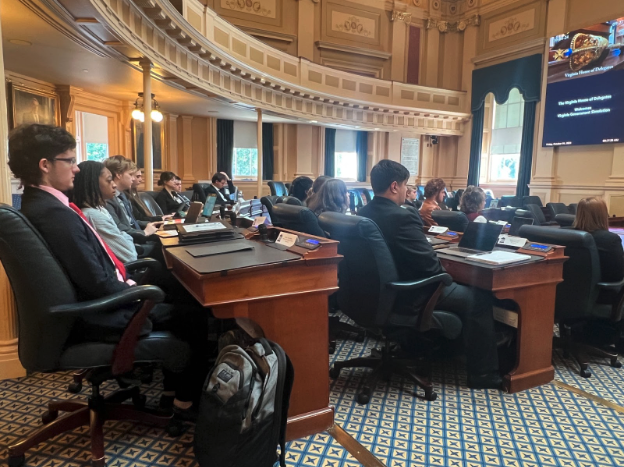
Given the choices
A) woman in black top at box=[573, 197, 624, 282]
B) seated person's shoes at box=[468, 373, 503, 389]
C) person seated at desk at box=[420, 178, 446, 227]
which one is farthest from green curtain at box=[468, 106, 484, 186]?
seated person's shoes at box=[468, 373, 503, 389]

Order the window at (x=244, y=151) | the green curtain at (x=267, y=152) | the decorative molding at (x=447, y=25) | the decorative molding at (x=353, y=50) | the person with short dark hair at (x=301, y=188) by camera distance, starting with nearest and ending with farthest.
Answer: the person with short dark hair at (x=301, y=188), the green curtain at (x=267, y=152), the window at (x=244, y=151), the decorative molding at (x=353, y=50), the decorative molding at (x=447, y=25)

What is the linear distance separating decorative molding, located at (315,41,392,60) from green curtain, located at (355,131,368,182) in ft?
7.63

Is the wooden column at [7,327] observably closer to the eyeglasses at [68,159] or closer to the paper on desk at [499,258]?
the eyeglasses at [68,159]

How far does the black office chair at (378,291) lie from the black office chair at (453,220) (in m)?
1.50

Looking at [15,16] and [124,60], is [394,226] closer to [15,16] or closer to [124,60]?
[15,16]

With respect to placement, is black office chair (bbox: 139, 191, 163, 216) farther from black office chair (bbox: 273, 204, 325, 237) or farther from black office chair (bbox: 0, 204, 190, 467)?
black office chair (bbox: 0, 204, 190, 467)

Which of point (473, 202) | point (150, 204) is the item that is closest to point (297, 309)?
point (473, 202)

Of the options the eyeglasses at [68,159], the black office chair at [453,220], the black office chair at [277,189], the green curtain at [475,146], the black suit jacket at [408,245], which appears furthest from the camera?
the green curtain at [475,146]

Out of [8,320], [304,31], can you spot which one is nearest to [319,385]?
[8,320]

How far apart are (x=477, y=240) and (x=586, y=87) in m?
9.22

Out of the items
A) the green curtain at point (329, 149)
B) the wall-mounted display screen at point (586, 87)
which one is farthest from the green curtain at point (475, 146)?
the green curtain at point (329, 149)

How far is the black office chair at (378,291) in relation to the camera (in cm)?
226

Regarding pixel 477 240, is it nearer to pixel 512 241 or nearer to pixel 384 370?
pixel 512 241

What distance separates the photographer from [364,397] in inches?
92.8
